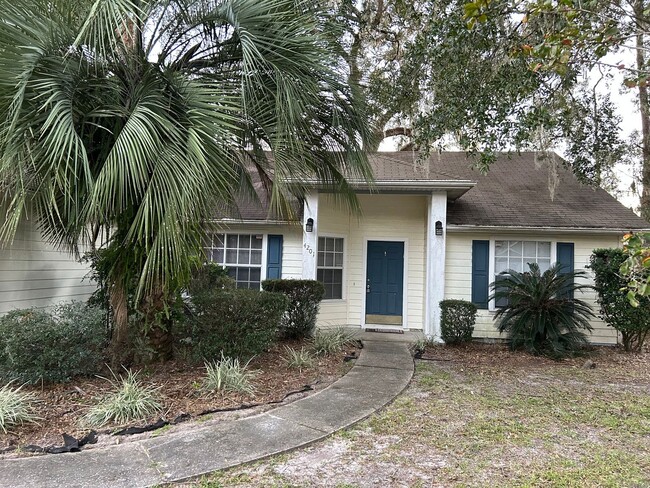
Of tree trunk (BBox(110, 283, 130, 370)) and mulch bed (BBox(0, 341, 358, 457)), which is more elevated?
tree trunk (BBox(110, 283, 130, 370))

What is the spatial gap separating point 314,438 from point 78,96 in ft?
13.3

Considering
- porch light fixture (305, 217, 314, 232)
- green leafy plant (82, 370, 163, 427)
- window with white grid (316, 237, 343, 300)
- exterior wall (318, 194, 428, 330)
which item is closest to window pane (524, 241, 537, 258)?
exterior wall (318, 194, 428, 330)

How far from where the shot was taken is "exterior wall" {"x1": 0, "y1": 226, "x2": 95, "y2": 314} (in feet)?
20.7

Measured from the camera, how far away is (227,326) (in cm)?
547

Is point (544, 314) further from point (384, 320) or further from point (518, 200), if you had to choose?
point (384, 320)

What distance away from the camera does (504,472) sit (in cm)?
322

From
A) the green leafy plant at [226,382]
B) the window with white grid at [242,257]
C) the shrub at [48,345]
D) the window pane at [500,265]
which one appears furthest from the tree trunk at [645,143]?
the shrub at [48,345]

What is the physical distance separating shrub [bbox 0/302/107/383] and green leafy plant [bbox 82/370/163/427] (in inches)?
29.9

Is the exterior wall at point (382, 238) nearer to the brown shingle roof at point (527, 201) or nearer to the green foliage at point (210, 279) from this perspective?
the brown shingle roof at point (527, 201)

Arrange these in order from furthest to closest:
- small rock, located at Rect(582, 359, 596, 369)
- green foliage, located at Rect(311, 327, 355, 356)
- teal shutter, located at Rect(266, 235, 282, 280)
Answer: teal shutter, located at Rect(266, 235, 282, 280), green foliage, located at Rect(311, 327, 355, 356), small rock, located at Rect(582, 359, 596, 369)

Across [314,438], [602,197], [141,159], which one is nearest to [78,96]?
[141,159]

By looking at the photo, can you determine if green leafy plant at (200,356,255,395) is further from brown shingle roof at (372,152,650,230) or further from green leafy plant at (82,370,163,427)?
brown shingle roof at (372,152,650,230)

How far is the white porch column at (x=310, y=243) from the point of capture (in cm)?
859

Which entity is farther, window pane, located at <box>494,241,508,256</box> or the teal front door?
the teal front door
